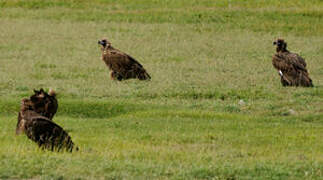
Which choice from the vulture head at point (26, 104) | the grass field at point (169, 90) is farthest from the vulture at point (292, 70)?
the vulture head at point (26, 104)

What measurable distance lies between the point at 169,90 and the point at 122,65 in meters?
1.99

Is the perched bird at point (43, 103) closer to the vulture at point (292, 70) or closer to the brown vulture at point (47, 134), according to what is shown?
the brown vulture at point (47, 134)

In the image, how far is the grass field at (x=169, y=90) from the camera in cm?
1053

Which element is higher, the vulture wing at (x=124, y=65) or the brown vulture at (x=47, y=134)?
the vulture wing at (x=124, y=65)

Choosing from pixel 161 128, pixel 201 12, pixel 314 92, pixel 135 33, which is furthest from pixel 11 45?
pixel 161 128

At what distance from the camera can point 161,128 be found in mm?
14562

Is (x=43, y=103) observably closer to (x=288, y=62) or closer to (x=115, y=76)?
(x=115, y=76)

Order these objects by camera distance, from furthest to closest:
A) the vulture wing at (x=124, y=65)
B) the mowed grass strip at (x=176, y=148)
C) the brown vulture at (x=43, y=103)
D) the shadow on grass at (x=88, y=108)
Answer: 1. the vulture wing at (x=124, y=65)
2. the shadow on grass at (x=88, y=108)
3. the brown vulture at (x=43, y=103)
4. the mowed grass strip at (x=176, y=148)

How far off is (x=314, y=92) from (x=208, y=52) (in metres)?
9.80

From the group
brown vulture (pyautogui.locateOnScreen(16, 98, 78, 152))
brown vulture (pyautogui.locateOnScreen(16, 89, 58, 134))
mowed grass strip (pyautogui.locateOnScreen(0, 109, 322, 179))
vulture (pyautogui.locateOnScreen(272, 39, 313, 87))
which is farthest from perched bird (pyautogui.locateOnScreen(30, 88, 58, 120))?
vulture (pyautogui.locateOnScreen(272, 39, 313, 87))

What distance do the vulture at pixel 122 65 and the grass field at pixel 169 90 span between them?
0.25 meters

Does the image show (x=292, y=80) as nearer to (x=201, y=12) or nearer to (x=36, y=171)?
(x=36, y=171)

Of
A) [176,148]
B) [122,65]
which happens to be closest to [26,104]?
[176,148]

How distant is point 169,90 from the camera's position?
19562 mm
